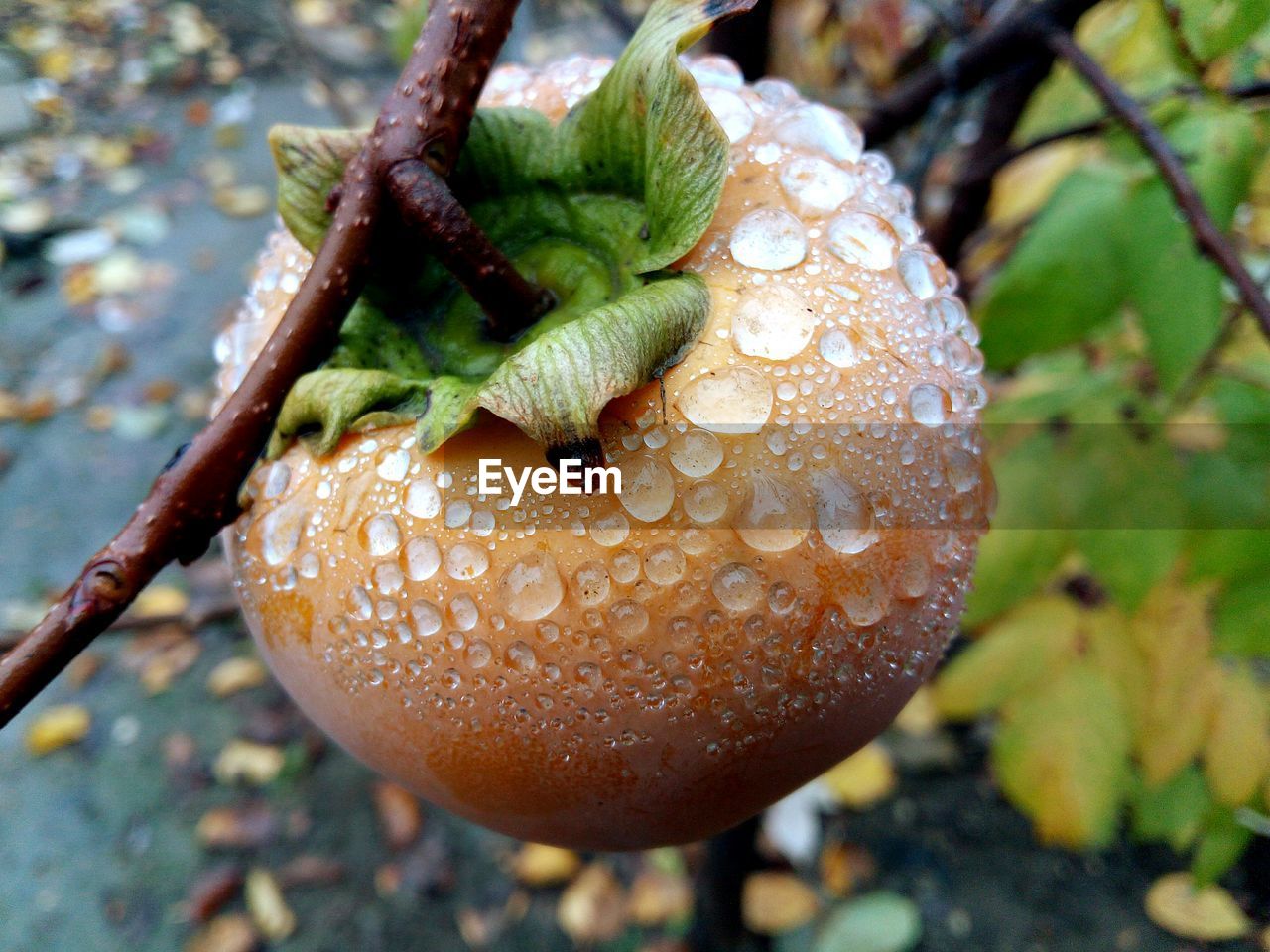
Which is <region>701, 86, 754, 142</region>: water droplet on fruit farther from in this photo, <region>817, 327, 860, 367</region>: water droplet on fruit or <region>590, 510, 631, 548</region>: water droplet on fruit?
<region>590, 510, 631, 548</region>: water droplet on fruit

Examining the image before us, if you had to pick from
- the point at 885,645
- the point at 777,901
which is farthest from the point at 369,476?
the point at 777,901

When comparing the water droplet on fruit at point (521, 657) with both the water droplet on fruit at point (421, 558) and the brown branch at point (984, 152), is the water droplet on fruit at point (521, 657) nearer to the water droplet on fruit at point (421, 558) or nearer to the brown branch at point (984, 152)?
the water droplet on fruit at point (421, 558)

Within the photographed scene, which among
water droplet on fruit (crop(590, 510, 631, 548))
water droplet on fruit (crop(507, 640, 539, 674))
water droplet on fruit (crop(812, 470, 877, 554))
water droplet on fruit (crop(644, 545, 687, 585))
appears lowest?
water droplet on fruit (crop(812, 470, 877, 554))

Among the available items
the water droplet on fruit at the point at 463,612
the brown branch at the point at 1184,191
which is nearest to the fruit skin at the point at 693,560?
the water droplet on fruit at the point at 463,612

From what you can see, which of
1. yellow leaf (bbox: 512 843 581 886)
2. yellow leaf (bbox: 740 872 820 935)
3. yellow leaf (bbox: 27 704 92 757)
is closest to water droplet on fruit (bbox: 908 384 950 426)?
yellow leaf (bbox: 740 872 820 935)

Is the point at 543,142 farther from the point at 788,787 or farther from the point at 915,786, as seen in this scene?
the point at 915,786

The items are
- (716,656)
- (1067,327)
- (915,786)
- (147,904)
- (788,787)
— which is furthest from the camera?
(915,786)

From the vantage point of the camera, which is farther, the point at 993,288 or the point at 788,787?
the point at 993,288
